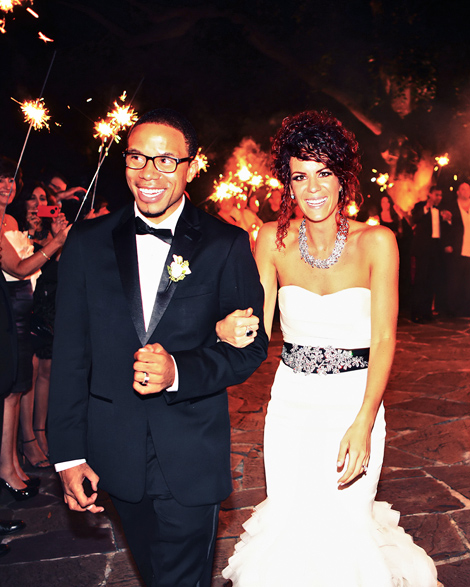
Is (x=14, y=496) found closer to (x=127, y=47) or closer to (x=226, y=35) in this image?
(x=127, y=47)

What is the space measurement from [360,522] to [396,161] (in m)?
14.4

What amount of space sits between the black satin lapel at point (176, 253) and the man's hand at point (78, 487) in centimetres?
51

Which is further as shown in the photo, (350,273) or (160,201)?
(350,273)

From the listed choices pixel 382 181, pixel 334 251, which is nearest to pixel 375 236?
pixel 334 251

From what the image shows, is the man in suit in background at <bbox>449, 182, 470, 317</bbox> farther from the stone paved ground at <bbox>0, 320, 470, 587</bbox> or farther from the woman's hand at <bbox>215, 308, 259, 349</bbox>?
the woman's hand at <bbox>215, 308, 259, 349</bbox>

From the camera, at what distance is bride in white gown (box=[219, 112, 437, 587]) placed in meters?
2.94

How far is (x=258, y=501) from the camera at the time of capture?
4535 mm

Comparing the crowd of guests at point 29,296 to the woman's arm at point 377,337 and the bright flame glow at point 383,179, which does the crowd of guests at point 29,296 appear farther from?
the bright flame glow at point 383,179

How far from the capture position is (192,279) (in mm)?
2285

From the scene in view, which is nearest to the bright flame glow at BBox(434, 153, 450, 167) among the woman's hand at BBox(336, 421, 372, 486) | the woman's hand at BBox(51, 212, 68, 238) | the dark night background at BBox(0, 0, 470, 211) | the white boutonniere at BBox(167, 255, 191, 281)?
the dark night background at BBox(0, 0, 470, 211)

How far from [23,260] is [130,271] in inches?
108

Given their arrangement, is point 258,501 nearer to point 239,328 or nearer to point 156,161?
point 239,328

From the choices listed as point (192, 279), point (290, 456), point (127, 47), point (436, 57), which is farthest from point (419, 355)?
point (127, 47)

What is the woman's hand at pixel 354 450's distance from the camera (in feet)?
8.71
